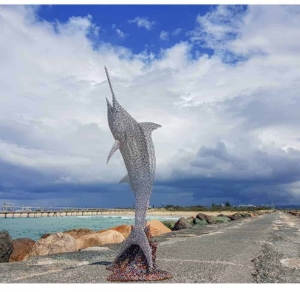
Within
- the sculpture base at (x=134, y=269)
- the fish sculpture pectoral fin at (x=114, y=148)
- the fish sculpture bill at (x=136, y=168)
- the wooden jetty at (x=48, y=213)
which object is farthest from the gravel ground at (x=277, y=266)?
the wooden jetty at (x=48, y=213)

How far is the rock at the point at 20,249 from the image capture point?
1446cm

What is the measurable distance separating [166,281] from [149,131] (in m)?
3.06

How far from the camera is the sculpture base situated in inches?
302

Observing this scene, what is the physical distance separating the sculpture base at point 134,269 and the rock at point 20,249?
7.25 meters

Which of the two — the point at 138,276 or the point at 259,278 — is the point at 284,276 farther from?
the point at 138,276

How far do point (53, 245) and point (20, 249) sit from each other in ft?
7.29

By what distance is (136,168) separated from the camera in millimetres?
8445

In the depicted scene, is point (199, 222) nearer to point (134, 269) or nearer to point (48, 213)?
point (134, 269)

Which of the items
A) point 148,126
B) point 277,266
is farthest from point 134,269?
point 277,266

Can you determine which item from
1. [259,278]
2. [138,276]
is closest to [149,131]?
[138,276]

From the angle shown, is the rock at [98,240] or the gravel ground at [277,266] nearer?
the gravel ground at [277,266]

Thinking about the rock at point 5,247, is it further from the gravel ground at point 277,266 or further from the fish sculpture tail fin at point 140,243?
the gravel ground at point 277,266

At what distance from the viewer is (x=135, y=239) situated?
8.23 m

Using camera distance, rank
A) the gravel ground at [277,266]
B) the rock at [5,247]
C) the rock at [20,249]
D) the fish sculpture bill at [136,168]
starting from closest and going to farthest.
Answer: the gravel ground at [277,266] < the fish sculpture bill at [136,168] < the rock at [5,247] < the rock at [20,249]
